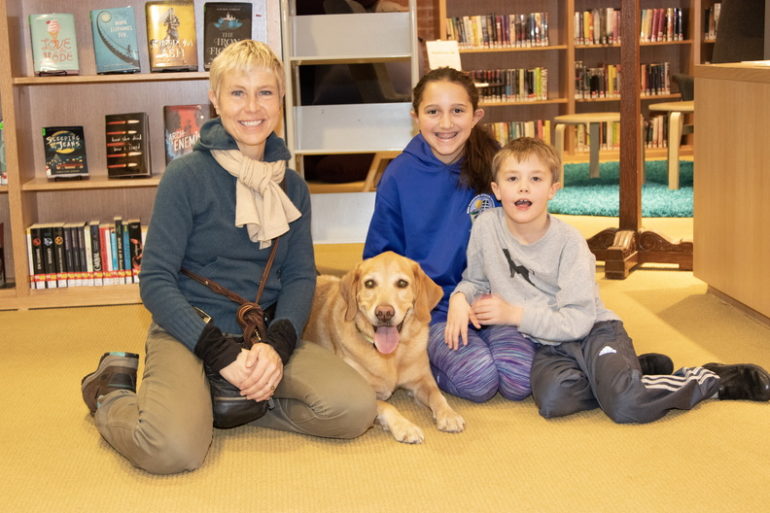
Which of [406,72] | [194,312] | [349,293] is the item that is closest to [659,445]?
[349,293]

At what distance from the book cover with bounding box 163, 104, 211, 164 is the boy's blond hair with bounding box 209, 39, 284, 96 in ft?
5.57

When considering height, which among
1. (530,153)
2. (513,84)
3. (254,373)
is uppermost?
(513,84)

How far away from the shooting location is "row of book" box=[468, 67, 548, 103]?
8500mm

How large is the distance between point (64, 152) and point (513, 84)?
5.28 metres

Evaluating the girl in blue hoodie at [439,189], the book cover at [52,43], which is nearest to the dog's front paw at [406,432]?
the girl in blue hoodie at [439,189]

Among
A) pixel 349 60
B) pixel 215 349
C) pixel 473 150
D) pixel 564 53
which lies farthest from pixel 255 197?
pixel 564 53

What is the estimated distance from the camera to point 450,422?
245 centimetres

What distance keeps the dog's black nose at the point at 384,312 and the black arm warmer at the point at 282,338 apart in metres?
0.23

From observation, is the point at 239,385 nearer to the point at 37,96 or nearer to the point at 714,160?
the point at 714,160

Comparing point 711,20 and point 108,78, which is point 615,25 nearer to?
point 711,20

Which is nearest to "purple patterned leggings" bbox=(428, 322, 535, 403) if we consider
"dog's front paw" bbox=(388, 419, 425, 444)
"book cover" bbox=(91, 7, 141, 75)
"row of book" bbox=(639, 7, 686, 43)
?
"dog's front paw" bbox=(388, 419, 425, 444)

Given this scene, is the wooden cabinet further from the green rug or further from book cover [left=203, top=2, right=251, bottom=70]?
the green rug

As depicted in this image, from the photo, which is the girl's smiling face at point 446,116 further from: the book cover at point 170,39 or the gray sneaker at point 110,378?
the book cover at point 170,39

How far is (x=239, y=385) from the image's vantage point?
7.55 ft
